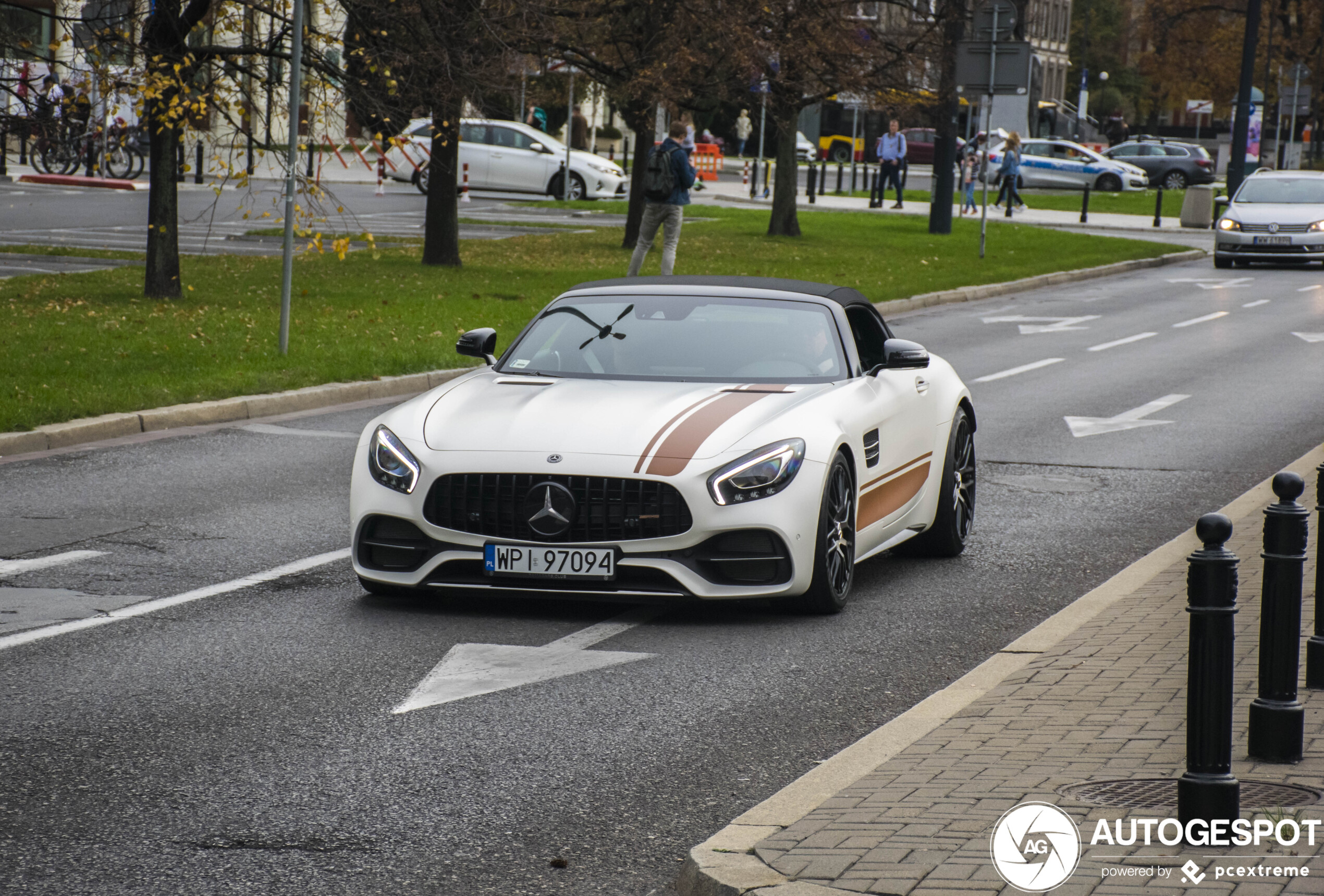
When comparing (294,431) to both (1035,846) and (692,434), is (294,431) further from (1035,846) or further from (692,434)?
(1035,846)

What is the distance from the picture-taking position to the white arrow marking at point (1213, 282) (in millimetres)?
28594

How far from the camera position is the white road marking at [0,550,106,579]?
8172 millimetres

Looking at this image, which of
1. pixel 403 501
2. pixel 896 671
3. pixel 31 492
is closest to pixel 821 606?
pixel 896 671

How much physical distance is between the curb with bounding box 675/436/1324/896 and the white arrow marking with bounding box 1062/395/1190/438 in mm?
5158

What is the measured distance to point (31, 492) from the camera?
10.3 metres

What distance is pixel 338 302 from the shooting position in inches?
792

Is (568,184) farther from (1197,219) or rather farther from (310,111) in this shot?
(310,111)

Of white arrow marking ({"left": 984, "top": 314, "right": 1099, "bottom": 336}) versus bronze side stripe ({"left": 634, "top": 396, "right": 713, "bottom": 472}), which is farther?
white arrow marking ({"left": 984, "top": 314, "right": 1099, "bottom": 336})

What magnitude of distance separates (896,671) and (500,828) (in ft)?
7.48

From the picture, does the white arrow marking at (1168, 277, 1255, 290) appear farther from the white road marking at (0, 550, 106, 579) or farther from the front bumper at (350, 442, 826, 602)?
the white road marking at (0, 550, 106, 579)

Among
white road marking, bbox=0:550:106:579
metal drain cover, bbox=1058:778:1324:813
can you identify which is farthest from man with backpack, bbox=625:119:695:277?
metal drain cover, bbox=1058:778:1324:813

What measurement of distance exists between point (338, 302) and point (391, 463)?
1297 cm

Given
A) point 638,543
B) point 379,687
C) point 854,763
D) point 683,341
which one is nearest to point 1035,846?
point 854,763

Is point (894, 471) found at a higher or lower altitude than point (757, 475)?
lower
